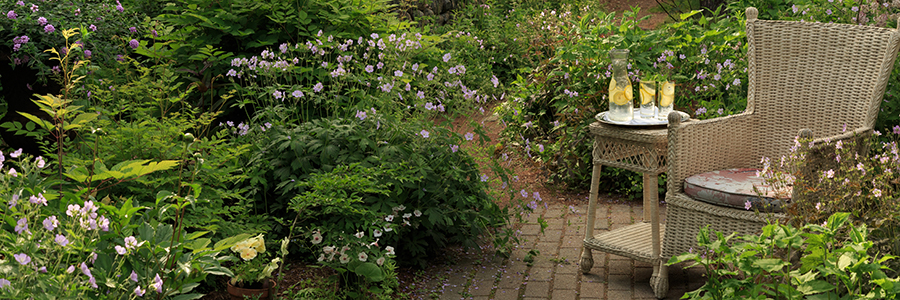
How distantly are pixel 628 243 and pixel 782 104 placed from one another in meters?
0.97

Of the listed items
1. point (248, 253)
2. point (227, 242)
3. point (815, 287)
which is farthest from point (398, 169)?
point (815, 287)

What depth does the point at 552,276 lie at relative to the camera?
3658 millimetres

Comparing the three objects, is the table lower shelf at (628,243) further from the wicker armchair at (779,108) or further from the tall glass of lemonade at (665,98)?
the tall glass of lemonade at (665,98)

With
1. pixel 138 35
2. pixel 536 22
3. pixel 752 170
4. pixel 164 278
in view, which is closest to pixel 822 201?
pixel 752 170

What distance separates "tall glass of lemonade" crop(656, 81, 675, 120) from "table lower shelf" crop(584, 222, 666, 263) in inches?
21.6

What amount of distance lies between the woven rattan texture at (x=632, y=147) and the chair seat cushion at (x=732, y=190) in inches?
6.4

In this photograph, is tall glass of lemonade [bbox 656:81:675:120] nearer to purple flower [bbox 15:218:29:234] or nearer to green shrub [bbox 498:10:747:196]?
green shrub [bbox 498:10:747:196]

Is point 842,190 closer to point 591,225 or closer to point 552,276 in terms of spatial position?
point 591,225

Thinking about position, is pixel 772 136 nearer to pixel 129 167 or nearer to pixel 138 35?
pixel 129 167

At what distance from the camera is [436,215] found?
3.45 m

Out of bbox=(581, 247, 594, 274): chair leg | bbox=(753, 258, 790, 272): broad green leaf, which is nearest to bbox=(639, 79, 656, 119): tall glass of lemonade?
bbox=(581, 247, 594, 274): chair leg

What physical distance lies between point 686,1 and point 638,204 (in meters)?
4.96

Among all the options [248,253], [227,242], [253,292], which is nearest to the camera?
[227,242]

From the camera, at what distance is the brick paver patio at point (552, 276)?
11.3 ft
